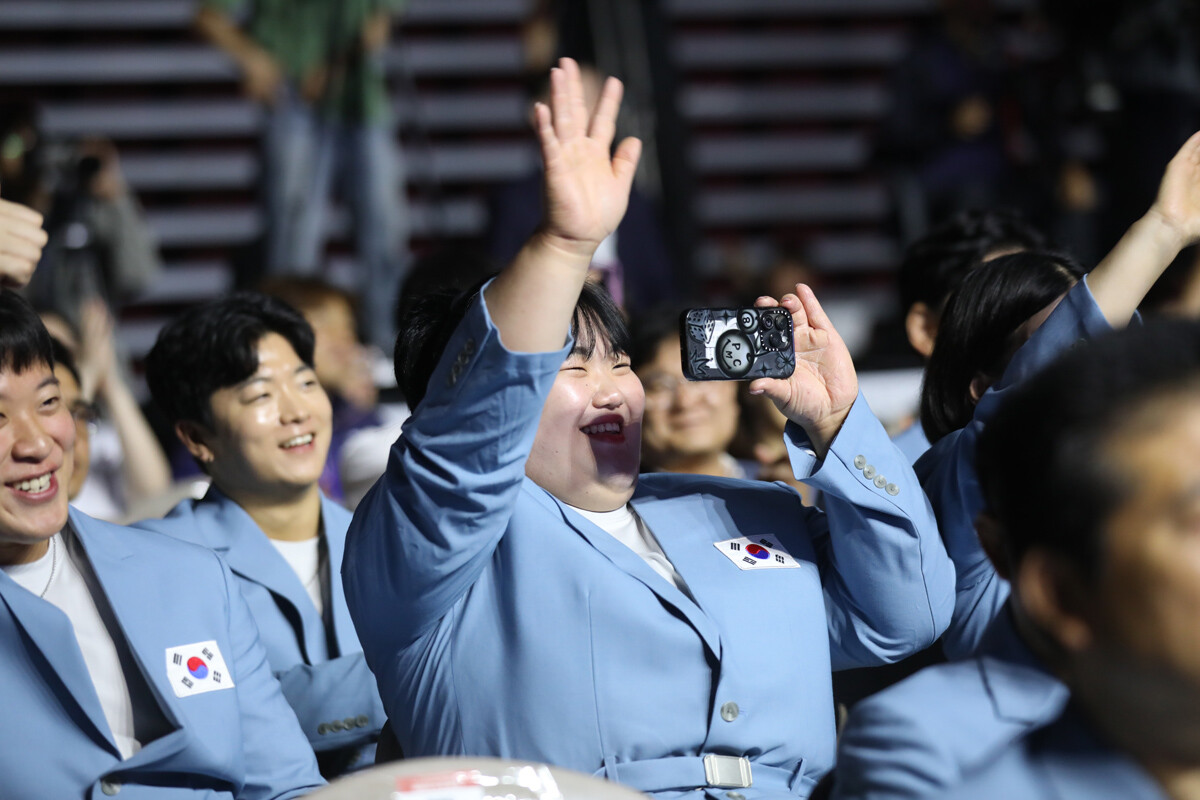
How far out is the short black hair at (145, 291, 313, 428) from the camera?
7.40ft

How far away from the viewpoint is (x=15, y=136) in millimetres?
3742

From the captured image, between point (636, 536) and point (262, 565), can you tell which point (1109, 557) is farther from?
point (262, 565)

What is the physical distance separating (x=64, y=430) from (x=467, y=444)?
69 cm

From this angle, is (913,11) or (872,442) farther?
(913,11)

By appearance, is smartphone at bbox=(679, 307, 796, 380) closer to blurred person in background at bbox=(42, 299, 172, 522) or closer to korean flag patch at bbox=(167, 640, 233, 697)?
korean flag patch at bbox=(167, 640, 233, 697)

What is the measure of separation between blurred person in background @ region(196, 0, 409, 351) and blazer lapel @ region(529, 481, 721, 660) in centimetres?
282

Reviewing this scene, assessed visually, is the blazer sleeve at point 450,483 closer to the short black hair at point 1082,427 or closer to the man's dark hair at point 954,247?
the short black hair at point 1082,427

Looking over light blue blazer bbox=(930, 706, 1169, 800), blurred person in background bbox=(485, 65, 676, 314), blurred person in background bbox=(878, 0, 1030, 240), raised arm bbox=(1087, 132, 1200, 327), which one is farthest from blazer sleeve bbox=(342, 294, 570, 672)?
blurred person in background bbox=(878, 0, 1030, 240)

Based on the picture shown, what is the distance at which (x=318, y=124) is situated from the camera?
430 centimetres

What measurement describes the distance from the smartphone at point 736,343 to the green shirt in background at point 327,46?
9.80ft

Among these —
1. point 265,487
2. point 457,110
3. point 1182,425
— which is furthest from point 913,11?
point 1182,425

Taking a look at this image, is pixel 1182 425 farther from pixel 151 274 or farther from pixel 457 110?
pixel 457 110

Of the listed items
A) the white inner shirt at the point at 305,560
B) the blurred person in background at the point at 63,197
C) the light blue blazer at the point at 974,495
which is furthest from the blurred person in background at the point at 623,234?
the light blue blazer at the point at 974,495

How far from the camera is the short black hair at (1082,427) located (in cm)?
91
